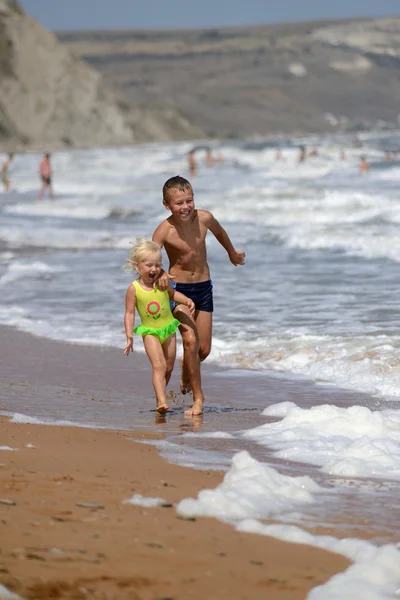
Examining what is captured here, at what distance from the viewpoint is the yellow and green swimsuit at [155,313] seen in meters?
6.89

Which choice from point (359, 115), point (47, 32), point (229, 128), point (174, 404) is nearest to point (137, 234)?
point (174, 404)

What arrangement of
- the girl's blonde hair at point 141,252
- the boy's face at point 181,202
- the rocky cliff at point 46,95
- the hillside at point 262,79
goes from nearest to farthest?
the girl's blonde hair at point 141,252
the boy's face at point 181,202
the rocky cliff at point 46,95
the hillside at point 262,79

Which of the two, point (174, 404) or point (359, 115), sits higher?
point (359, 115)

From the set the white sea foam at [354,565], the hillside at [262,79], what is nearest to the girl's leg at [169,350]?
the white sea foam at [354,565]

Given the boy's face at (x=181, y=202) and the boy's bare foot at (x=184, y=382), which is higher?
the boy's face at (x=181, y=202)

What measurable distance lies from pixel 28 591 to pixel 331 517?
133 centimetres

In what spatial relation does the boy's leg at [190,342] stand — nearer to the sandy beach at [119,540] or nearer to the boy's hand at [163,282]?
the boy's hand at [163,282]

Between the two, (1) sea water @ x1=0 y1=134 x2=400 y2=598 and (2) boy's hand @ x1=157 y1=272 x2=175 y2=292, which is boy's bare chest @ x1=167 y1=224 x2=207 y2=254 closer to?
(2) boy's hand @ x1=157 y1=272 x2=175 y2=292

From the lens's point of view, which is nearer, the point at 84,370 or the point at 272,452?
the point at 272,452

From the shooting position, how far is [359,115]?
166375 millimetres

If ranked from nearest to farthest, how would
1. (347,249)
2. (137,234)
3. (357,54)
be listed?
1. (347,249)
2. (137,234)
3. (357,54)

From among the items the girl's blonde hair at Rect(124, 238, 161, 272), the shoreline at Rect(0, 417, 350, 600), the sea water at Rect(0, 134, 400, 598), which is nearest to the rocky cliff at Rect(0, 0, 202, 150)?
the sea water at Rect(0, 134, 400, 598)

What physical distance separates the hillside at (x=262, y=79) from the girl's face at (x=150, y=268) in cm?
13529

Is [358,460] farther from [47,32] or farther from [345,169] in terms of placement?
[47,32]
